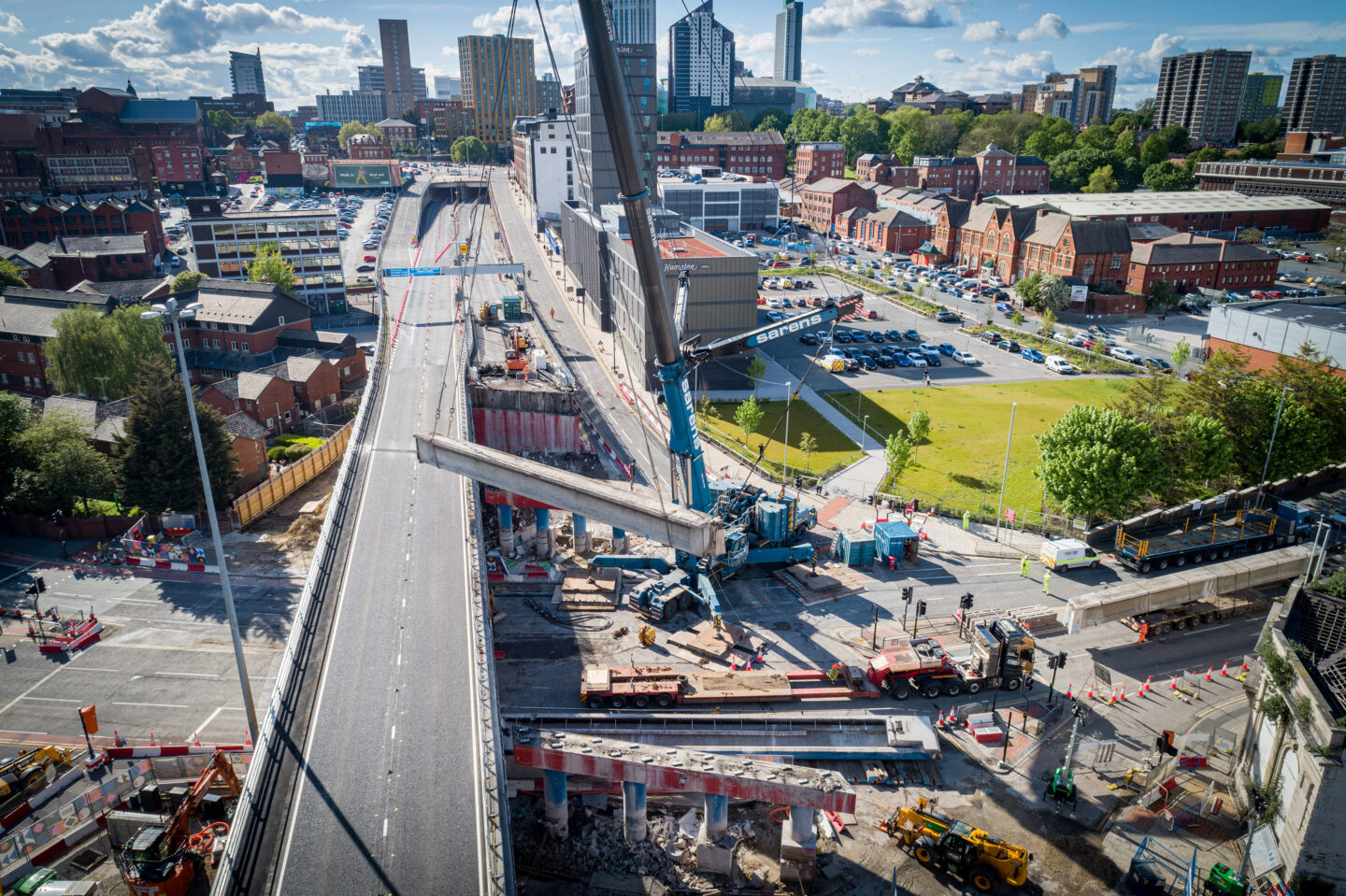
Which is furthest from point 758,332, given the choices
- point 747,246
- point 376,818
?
point 747,246

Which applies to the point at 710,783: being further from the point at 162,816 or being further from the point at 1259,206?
the point at 1259,206

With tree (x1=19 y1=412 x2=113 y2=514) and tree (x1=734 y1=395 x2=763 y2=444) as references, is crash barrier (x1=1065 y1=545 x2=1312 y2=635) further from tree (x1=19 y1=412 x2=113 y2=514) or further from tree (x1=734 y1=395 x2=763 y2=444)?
tree (x1=19 y1=412 x2=113 y2=514)

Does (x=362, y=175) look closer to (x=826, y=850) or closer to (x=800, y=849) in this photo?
(x=826, y=850)

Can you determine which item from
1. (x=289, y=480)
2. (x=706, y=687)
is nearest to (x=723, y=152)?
(x=289, y=480)

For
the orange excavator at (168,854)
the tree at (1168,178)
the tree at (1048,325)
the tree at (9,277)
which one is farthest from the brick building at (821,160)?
the orange excavator at (168,854)

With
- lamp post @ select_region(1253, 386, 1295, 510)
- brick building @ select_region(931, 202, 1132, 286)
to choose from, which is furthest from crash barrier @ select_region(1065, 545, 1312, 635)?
brick building @ select_region(931, 202, 1132, 286)
